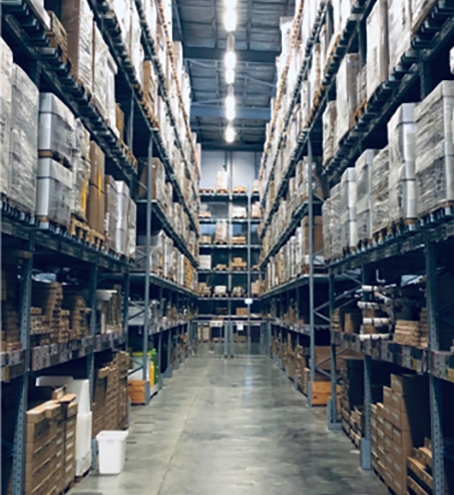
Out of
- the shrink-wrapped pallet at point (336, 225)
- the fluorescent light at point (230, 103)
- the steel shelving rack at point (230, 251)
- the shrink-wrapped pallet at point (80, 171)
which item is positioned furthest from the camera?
the steel shelving rack at point (230, 251)

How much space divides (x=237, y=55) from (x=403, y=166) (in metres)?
14.7

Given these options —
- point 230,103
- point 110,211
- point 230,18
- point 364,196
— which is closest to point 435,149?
point 364,196

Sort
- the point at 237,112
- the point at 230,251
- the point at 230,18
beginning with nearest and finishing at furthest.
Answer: the point at 230,18
the point at 237,112
the point at 230,251

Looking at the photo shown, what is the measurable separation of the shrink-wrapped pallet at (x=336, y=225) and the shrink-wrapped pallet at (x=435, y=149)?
99.8 inches

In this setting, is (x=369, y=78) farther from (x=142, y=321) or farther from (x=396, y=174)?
(x=142, y=321)

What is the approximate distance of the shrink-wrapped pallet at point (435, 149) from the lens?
11.1 feet

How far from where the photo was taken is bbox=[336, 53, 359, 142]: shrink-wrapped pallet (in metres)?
5.91

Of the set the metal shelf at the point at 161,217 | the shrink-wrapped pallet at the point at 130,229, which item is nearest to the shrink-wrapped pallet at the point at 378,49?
the shrink-wrapped pallet at the point at 130,229

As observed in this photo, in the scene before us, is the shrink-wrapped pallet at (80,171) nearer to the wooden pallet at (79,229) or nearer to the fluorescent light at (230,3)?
the wooden pallet at (79,229)

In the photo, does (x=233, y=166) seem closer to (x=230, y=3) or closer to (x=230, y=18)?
(x=230, y=18)

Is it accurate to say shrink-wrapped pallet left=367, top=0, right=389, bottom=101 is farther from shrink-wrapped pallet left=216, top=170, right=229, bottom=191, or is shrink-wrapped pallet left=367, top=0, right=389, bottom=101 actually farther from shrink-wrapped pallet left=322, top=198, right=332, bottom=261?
shrink-wrapped pallet left=216, top=170, right=229, bottom=191

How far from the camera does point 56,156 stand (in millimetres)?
4246

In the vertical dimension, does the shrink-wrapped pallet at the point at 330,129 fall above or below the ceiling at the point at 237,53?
below

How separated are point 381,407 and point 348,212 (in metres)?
1.98
